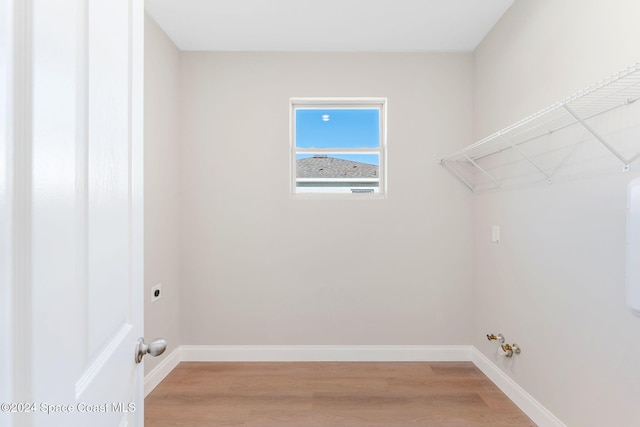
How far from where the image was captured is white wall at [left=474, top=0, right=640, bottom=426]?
1.37 metres

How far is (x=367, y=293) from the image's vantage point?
2.71 meters

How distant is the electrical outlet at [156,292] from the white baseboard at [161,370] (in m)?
0.49

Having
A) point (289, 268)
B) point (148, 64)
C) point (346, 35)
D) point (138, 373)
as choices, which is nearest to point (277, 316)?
point (289, 268)

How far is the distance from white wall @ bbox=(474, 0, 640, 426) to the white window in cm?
90

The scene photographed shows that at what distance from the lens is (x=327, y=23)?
2.32 m

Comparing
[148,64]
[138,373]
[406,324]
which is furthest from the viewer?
[406,324]

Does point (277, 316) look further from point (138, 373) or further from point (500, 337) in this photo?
point (138, 373)

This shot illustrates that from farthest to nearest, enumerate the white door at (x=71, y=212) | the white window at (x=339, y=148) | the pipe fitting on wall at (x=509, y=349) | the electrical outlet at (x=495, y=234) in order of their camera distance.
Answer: the white window at (x=339, y=148)
the electrical outlet at (x=495, y=234)
the pipe fitting on wall at (x=509, y=349)
the white door at (x=71, y=212)

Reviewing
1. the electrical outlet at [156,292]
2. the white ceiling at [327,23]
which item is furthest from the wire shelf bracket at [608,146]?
the electrical outlet at [156,292]

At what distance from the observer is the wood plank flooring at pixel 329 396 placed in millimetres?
1921

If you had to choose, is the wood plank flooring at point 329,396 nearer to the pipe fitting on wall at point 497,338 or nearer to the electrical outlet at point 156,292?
the pipe fitting on wall at point 497,338

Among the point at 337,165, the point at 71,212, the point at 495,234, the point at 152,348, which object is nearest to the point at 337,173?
the point at 337,165

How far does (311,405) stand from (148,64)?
2.50 m

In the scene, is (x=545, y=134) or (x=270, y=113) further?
(x=270, y=113)
